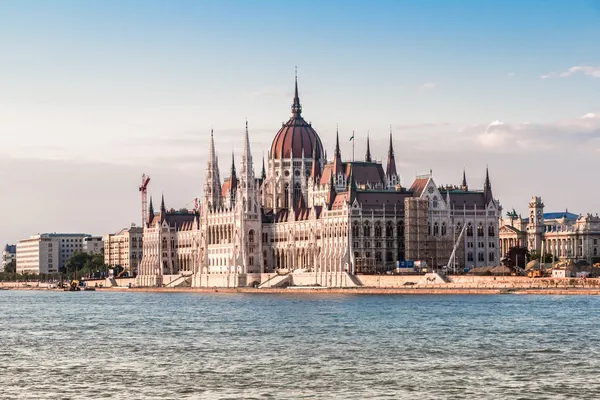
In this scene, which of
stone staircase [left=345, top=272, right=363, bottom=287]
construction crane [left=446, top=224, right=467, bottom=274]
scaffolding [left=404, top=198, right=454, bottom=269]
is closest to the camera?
stone staircase [left=345, top=272, right=363, bottom=287]

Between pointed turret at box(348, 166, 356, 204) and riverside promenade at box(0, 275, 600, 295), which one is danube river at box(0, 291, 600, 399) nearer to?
riverside promenade at box(0, 275, 600, 295)

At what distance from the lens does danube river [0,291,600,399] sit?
56844mm

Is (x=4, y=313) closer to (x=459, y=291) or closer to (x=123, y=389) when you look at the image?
(x=459, y=291)

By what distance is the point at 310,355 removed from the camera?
71.8 metres

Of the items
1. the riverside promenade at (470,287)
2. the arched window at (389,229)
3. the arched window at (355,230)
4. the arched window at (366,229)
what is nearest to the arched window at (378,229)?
the arched window at (389,229)

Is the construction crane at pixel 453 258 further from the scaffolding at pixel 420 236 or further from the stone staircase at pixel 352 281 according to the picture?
the stone staircase at pixel 352 281

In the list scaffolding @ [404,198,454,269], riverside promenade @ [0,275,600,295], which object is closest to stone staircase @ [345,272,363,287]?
riverside promenade @ [0,275,600,295]

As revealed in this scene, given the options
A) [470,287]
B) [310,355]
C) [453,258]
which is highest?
[453,258]

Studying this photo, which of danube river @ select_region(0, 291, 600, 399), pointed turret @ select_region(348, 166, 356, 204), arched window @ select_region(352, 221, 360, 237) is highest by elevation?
pointed turret @ select_region(348, 166, 356, 204)

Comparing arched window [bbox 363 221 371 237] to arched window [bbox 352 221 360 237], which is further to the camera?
arched window [bbox 363 221 371 237]

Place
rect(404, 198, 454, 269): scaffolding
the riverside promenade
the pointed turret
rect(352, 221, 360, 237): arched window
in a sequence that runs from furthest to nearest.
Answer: the pointed turret → rect(352, 221, 360, 237): arched window → rect(404, 198, 454, 269): scaffolding → the riverside promenade

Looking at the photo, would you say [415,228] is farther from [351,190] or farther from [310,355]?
[310,355]

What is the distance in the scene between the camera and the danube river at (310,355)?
56.8 meters

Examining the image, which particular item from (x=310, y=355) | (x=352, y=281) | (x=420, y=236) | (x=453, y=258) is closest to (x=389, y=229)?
(x=420, y=236)
